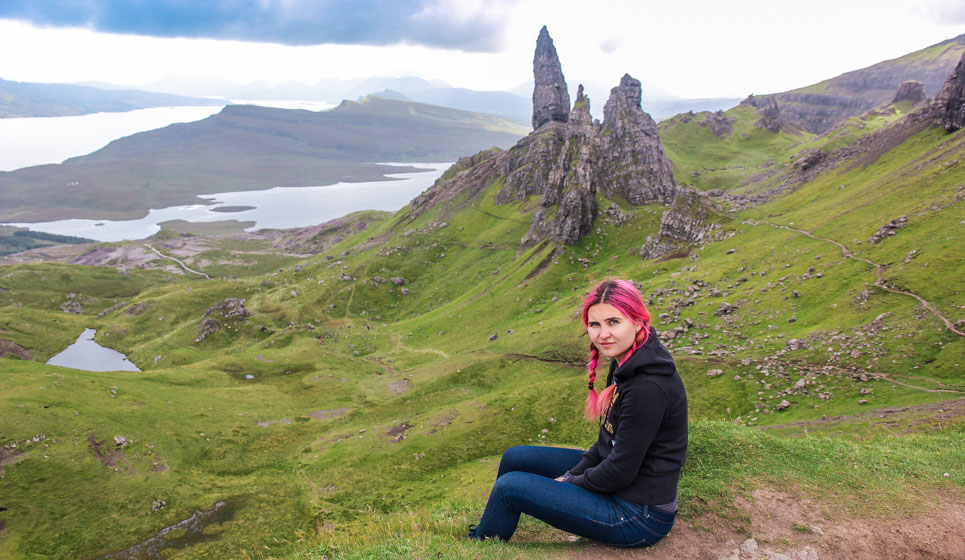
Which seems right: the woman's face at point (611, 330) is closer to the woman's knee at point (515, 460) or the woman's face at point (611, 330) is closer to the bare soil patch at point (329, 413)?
the woman's knee at point (515, 460)

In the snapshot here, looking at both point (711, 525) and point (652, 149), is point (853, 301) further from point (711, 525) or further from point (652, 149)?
point (652, 149)

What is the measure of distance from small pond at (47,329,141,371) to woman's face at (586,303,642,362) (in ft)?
419

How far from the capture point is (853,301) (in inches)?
1780

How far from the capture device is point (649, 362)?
305 inches

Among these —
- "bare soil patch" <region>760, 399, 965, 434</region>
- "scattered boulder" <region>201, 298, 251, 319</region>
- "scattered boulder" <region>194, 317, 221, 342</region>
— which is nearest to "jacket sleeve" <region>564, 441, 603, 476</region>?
"bare soil patch" <region>760, 399, 965, 434</region>

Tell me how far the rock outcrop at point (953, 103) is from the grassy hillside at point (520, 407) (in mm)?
4082

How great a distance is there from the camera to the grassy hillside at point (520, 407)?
39.6ft

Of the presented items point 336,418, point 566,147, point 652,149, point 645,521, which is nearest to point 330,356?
point 336,418

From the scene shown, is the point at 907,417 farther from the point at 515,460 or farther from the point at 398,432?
the point at 398,432

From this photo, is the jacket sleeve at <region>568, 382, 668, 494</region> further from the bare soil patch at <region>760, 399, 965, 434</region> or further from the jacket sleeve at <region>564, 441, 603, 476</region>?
the bare soil patch at <region>760, 399, 965, 434</region>

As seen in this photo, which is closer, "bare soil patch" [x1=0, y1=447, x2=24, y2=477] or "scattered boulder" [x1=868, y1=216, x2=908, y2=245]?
"bare soil patch" [x1=0, y1=447, x2=24, y2=477]

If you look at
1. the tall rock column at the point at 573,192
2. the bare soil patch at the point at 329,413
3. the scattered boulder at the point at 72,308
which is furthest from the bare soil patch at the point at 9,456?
the scattered boulder at the point at 72,308

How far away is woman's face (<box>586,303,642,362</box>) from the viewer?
8.23 m

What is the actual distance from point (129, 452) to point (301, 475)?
1713 cm
